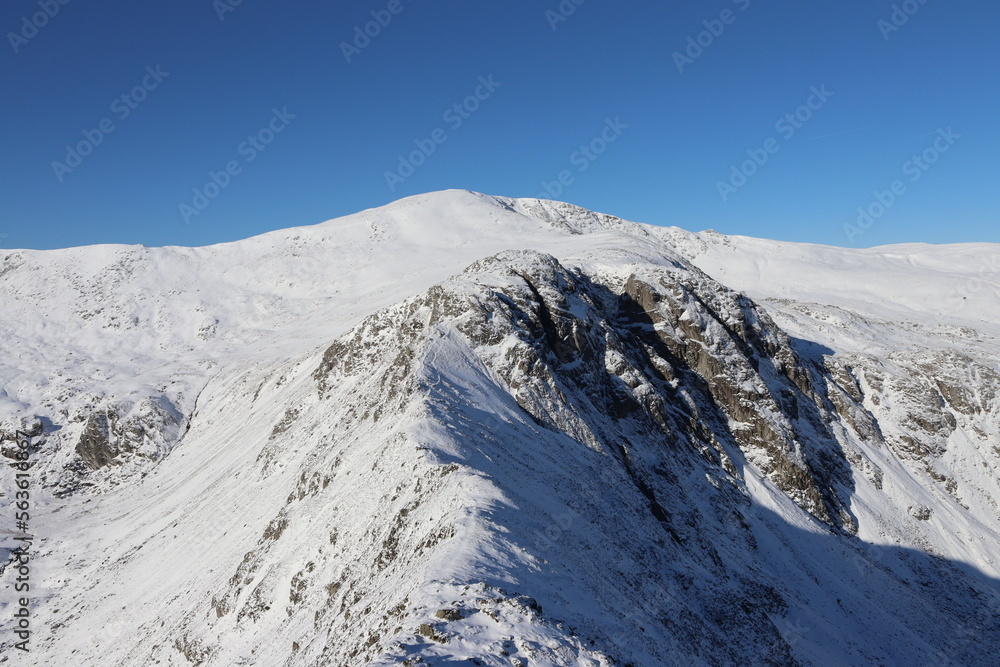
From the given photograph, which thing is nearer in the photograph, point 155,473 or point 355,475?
point 355,475

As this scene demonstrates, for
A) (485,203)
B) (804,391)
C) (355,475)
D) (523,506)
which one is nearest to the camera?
(523,506)

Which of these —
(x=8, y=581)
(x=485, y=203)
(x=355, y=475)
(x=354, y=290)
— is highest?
(x=485, y=203)

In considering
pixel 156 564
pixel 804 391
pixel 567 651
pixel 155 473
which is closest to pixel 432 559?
pixel 567 651

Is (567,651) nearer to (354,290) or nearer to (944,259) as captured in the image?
(354,290)

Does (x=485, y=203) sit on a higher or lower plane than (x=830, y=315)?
higher

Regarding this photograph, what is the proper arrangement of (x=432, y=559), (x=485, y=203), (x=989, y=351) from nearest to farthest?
(x=432, y=559)
(x=989, y=351)
(x=485, y=203)

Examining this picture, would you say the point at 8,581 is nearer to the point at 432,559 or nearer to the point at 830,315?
the point at 432,559
